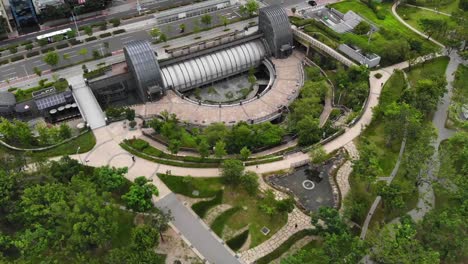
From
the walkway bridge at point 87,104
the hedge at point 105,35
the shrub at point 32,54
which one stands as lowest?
the walkway bridge at point 87,104

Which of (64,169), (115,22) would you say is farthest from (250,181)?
(115,22)

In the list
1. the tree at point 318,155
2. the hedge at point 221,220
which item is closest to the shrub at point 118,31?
the tree at point 318,155

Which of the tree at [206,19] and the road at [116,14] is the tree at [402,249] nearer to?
the tree at [206,19]

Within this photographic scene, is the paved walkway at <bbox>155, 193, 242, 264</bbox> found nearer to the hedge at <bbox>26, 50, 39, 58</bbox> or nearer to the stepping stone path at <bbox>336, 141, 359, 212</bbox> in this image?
the stepping stone path at <bbox>336, 141, 359, 212</bbox>

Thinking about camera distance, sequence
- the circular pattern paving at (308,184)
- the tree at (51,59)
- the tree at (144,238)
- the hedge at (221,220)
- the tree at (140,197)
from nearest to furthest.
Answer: the tree at (144,238), the tree at (140,197), the hedge at (221,220), the circular pattern paving at (308,184), the tree at (51,59)

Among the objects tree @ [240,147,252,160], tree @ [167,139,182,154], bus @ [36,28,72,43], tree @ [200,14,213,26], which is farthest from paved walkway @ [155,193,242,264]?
bus @ [36,28,72,43]

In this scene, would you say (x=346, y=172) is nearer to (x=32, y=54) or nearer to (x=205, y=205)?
(x=205, y=205)
